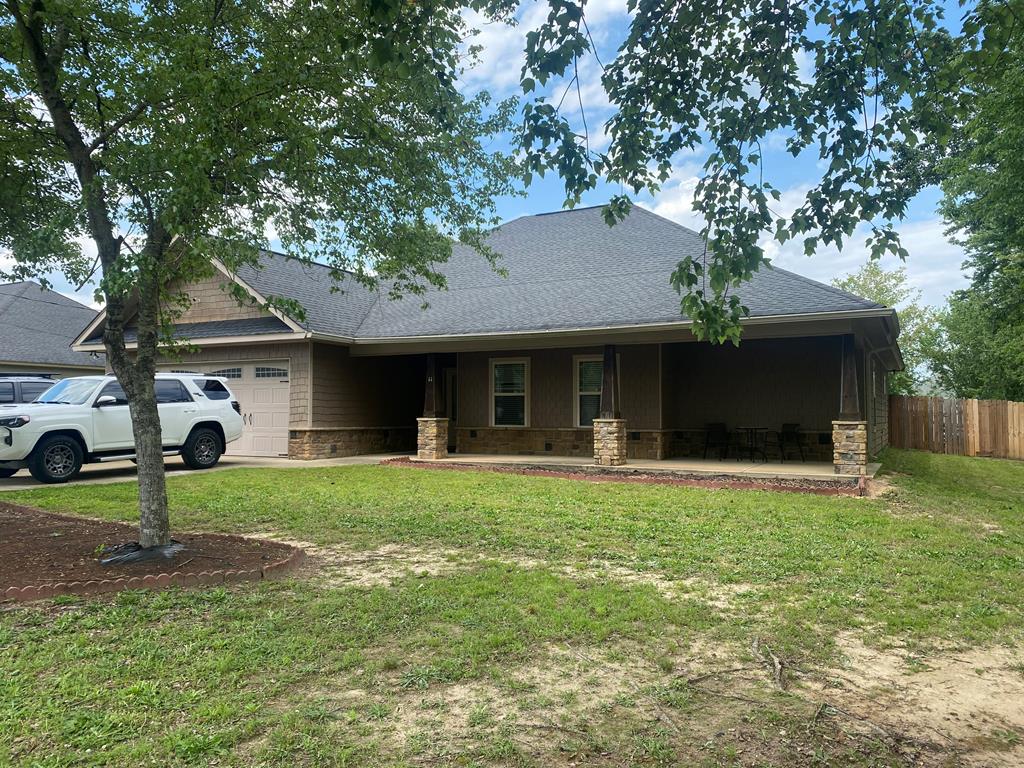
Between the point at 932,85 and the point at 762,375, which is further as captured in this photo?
the point at 762,375

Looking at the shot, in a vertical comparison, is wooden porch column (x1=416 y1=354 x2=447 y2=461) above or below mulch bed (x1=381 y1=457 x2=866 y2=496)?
above

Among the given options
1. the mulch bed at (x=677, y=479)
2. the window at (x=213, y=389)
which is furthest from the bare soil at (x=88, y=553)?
the mulch bed at (x=677, y=479)

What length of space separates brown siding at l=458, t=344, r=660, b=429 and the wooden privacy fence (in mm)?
12341

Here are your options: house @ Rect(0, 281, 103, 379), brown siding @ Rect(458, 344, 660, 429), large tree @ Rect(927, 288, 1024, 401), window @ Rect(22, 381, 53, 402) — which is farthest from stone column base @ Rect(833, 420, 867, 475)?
house @ Rect(0, 281, 103, 379)

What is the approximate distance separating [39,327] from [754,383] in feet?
76.7

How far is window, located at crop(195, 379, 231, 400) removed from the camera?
14.0 metres

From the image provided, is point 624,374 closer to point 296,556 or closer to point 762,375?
point 762,375

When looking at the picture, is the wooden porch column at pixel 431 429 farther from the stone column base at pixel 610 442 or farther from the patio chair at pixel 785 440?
the patio chair at pixel 785 440

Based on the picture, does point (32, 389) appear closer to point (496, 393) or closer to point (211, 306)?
point (211, 306)

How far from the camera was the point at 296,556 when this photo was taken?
19.4ft

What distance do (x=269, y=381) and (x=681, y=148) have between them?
1402cm

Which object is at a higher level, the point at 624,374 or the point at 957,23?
the point at 957,23

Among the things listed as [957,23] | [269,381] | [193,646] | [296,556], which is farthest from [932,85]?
[269,381]

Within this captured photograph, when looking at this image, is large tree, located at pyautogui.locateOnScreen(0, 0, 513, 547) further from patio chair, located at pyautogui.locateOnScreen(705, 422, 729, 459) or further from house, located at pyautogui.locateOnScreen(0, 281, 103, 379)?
house, located at pyautogui.locateOnScreen(0, 281, 103, 379)
